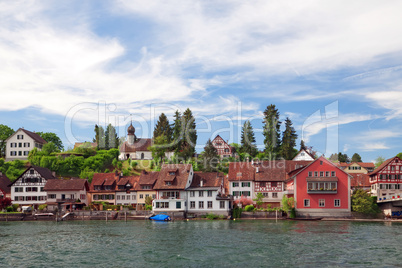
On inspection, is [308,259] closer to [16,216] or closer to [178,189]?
[178,189]

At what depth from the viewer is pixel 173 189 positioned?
9512 centimetres

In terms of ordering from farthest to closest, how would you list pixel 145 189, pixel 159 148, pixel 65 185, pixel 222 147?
1. pixel 222 147
2. pixel 159 148
3. pixel 65 185
4. pixel 145 189

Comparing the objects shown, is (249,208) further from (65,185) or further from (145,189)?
(65,185)

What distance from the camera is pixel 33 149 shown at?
5541 inches

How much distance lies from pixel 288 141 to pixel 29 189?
7491 cm

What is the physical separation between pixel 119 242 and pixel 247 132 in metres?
91.4

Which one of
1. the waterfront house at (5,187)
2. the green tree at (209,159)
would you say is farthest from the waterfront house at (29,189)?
the green tree at (209,159)

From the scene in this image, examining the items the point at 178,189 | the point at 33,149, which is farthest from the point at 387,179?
the point at 33,149

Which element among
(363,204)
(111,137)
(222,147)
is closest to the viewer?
(363,204)

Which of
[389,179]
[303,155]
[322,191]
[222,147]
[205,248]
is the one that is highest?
[222,147]

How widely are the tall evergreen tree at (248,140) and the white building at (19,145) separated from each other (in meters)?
71.2

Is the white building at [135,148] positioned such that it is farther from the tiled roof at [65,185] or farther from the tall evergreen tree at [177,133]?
the tiled roof at [65,185]

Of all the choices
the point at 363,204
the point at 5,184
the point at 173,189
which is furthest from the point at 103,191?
the point at 363,204

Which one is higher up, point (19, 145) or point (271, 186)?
point (19, 145)
